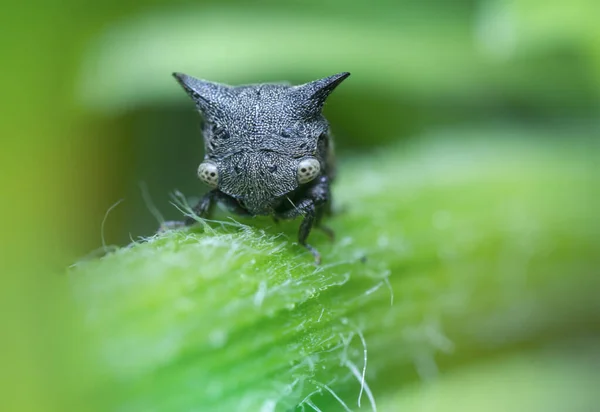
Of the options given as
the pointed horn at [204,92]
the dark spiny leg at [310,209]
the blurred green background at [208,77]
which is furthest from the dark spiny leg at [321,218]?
the blurred green background at [208,77]

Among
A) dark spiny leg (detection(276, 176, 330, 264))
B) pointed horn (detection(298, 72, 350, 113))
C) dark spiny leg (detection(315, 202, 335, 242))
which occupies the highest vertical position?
pointed horn (detection(298, 72, 350, 113))

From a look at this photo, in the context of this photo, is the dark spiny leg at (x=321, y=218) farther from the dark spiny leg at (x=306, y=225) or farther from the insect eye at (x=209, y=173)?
the insect eye at (x=209, y=173)

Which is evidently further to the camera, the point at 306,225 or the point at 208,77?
the point at 208,77

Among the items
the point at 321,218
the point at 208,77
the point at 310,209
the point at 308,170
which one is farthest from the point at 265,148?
the point at 208,77

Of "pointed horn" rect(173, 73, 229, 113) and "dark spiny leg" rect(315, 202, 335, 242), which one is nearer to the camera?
"pointed horn" rect(173, 73, 229, 113)

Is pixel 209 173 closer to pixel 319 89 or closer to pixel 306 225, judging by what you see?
pixel 306 225

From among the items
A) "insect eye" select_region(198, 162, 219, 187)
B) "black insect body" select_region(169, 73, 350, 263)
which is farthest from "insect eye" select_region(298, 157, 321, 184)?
"insect eye" select_region(198, 162, 219, 187)

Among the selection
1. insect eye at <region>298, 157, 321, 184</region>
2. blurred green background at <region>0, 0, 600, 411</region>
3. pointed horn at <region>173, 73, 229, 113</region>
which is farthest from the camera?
blurred green background at <region>0, 0, 600, 411</region>

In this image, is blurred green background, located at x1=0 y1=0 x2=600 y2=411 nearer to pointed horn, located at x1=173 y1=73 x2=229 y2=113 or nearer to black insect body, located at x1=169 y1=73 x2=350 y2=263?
black insect body, located at x1=169 y1=73 x2=350 y2=263
